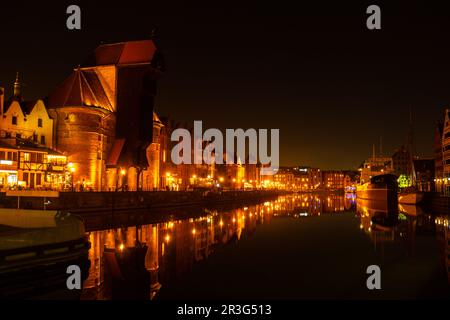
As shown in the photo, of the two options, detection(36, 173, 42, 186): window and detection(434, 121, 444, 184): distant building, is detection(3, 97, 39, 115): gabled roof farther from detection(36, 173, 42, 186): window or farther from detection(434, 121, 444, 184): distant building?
detection(434, 121, 444, 184): distant building

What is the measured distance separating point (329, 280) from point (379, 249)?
1242 centimetres

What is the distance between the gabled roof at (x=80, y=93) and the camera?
70.2m

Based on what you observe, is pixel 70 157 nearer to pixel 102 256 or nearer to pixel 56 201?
pixel 56 201

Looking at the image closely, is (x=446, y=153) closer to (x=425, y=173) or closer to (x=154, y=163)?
(x=425, y=173)

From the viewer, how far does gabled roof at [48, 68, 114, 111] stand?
70188mm

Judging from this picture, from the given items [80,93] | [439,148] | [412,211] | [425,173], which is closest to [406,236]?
[412,211]

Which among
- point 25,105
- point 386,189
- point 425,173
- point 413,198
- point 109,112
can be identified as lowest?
point 413,198

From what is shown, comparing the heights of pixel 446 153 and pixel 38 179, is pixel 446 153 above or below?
above

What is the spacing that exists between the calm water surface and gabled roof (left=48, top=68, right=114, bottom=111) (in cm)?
3553

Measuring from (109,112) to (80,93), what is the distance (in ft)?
18.7

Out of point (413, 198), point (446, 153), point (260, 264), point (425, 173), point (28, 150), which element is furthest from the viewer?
point (425, 173)

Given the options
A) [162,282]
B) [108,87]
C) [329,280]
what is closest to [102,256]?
[162,282]

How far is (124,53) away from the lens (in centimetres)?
7912

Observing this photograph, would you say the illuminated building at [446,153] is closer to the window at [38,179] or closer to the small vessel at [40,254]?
the window at [38,179]
